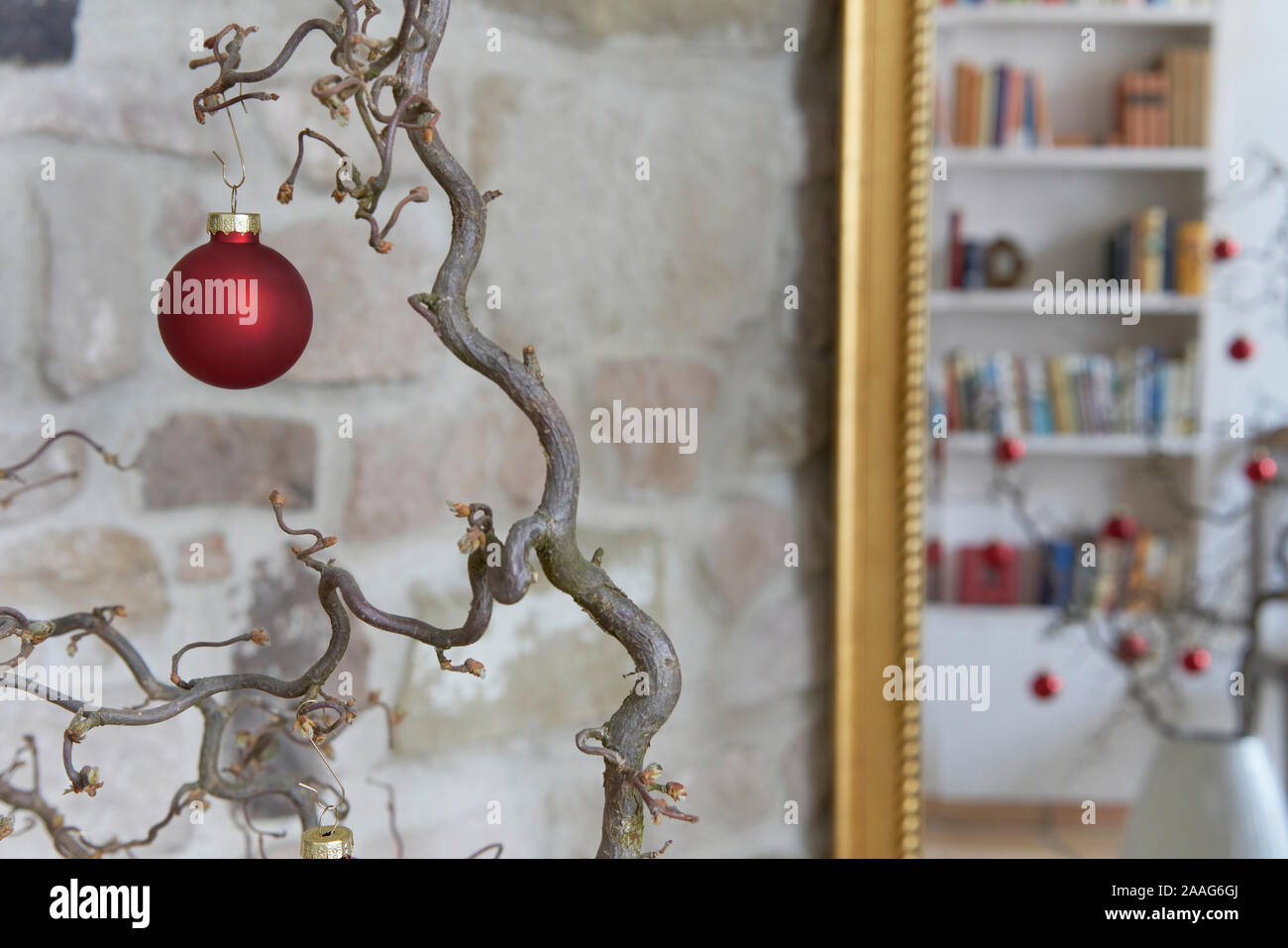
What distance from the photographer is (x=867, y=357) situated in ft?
2.99

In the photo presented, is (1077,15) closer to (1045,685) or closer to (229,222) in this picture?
(1045,685)

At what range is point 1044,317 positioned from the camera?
93cm

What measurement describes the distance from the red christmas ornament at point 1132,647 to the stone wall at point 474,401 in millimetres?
268

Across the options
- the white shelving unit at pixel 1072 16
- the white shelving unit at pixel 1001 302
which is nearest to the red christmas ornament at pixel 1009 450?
the white shelving unit at pixel 1001 302

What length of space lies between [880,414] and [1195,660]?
364 millimetres

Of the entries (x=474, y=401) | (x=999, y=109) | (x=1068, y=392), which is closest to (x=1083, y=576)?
(x=1068, y=392)

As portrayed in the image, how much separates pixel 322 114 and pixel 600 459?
0.33 m

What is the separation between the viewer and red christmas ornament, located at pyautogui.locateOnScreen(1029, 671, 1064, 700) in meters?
0.96

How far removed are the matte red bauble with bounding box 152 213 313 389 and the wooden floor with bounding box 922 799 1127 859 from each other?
2.41ft

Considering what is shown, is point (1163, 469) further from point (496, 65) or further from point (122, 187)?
point (122, 187)
